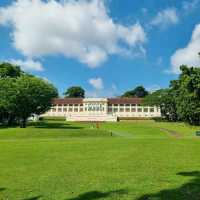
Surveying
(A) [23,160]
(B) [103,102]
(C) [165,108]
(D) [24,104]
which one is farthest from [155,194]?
(B) [103,102]

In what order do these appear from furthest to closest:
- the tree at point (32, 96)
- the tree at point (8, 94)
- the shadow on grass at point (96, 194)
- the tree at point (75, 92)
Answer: the tree at point (75, 92) < the tree at point (32, 96) < the tree at point (8, 94) < the shadow on grass at point (96, 194)

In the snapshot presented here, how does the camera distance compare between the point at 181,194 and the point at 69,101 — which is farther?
the point at 69,101

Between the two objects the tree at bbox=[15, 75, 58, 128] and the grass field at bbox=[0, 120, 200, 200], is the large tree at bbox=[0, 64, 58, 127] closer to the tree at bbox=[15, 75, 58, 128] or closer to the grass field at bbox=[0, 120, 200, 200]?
the tree at bbox=[15, 75, 58, 128]

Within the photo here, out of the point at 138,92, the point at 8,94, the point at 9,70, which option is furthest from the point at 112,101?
the point at 8,94

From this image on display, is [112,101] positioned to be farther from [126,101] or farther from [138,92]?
[138,92]

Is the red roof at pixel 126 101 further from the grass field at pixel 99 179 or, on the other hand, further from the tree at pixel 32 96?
the grass field at pixel 99 179

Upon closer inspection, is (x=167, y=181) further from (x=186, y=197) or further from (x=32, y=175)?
(x=32, y=175)

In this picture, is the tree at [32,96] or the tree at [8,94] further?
the tree at [32,96]

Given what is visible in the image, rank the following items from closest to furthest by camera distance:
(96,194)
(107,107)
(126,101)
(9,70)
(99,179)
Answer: (96,194), (99,179), (9,70), (126,101), (107,107)

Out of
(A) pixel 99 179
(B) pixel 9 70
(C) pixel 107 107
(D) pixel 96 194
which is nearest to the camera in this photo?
(D) pixel 96 194

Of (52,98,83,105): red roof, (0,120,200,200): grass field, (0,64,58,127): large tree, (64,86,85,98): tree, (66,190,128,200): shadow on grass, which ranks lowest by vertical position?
(66,190,128,200): shadow on grass

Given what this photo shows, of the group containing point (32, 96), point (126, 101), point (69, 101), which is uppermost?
point (69, 101)

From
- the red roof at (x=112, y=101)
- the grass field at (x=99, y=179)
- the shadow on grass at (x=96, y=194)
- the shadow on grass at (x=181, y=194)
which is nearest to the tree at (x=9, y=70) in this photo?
the grass field at (x=99, y=179)

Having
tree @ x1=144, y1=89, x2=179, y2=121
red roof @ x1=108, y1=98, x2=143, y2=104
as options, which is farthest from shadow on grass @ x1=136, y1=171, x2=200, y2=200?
red roof @ x1=108, y1=98, x2=143, y2=104
